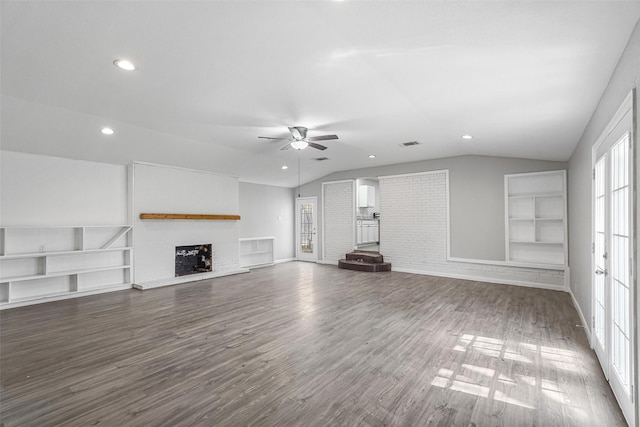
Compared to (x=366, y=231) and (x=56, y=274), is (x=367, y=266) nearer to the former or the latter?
(x=366, y=231)

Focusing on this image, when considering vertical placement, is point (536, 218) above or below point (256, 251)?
above

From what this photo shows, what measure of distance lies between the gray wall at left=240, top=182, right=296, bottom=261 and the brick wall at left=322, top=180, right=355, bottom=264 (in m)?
1.38

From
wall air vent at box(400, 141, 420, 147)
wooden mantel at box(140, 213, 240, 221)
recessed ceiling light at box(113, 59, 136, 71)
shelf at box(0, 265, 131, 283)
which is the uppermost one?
recessed ceiling light at box(113, 59, 136, 71)

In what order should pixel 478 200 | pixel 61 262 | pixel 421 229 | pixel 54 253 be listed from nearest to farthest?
pixel 54 253
pixel 61 262
pixel 478 200
pixel 421 229

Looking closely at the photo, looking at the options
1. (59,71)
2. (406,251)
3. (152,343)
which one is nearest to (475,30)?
(59,71)

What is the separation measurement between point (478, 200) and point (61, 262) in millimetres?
8328

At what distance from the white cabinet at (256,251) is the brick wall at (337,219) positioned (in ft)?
5.51

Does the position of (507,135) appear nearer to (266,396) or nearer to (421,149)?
(421,149)

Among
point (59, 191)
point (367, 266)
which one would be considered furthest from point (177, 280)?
point (367, 266)

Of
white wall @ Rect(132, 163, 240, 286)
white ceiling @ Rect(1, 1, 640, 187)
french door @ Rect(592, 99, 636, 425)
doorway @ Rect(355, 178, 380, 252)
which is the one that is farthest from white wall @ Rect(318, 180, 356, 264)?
french door @ Rect(592, 99, 636, 425)

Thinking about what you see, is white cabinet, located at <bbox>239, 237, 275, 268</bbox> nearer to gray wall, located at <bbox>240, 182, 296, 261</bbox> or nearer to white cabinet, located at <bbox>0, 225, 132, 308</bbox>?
gray wall, located at <bbox>240, 182, 296, 261</bbox>

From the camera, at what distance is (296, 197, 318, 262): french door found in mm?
10023

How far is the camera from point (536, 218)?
6.19 metres

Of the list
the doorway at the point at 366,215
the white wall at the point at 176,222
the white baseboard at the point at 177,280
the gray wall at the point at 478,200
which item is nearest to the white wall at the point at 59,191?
the white wall at the point at 176,222
